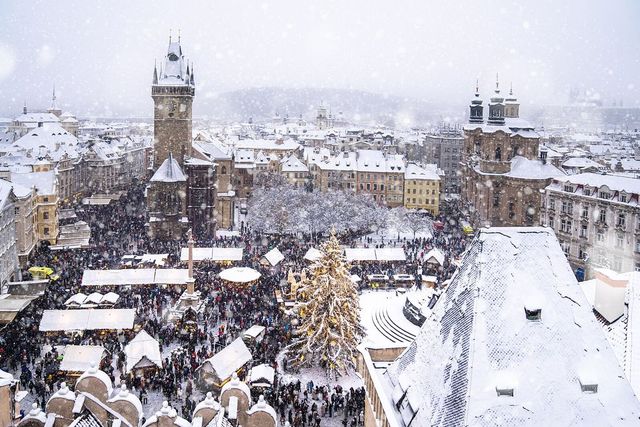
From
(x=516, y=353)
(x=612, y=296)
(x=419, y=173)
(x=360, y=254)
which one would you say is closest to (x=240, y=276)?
(x=360, y=254)

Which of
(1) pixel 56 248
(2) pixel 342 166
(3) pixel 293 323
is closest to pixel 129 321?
(3) pixel 293 323

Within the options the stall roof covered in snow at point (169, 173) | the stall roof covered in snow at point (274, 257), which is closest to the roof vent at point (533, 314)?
the stall roof covered in snow at point (274, 257)

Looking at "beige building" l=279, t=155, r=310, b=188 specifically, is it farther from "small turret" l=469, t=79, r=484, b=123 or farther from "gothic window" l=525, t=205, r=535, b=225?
"gothic window" l=525, t=205, r=535, b=225

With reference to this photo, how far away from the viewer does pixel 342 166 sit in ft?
307

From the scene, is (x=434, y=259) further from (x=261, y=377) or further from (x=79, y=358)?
(x=79, y=358)

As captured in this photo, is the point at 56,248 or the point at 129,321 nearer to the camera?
the point at 129,321

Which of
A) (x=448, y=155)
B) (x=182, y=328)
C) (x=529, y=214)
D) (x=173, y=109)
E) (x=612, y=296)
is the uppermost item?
(x=173, y=109)

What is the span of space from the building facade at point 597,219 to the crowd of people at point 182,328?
901cm

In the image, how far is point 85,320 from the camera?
3284cm

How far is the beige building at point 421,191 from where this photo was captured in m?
89.6

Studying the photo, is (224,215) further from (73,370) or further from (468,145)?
(73,370)

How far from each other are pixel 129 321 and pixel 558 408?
82.7 feet

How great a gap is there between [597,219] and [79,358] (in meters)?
37.9

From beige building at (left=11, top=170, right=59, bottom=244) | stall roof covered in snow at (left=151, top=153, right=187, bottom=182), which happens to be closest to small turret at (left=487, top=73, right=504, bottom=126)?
stall roof covered in snow at (left=151, top=153, right=187, bottom=182)
